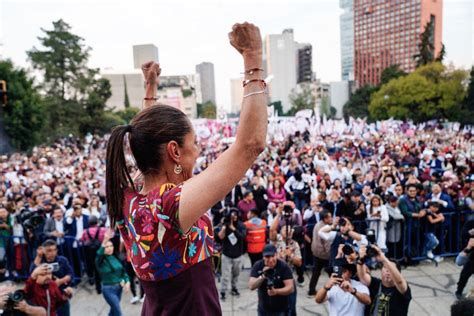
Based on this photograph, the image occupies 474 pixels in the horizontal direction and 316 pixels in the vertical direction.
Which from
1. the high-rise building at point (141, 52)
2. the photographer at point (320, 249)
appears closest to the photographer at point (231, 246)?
the photographer at point (320, 249)

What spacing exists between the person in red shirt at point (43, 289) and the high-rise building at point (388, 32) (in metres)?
110

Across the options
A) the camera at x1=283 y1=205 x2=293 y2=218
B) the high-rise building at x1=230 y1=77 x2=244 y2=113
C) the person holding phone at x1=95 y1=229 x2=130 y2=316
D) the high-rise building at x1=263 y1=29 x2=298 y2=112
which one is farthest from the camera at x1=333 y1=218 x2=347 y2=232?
the high-rise building at x1=263 y1=29 x2=298 y2=112

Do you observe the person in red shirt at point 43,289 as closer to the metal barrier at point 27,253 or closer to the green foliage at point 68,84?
the metal barrier at point 27,253

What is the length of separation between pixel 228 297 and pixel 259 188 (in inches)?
122

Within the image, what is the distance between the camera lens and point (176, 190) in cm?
103

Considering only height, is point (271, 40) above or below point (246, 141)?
above

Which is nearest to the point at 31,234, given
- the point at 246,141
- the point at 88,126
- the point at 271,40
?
the point at 246,141

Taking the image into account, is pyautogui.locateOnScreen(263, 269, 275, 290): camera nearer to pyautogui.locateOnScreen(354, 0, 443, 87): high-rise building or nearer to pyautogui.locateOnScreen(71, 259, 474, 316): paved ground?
pyautogui.locateOnScreen(71, 259, 474, 316): paved ground

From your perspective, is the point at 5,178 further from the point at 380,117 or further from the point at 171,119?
the point at 380,117

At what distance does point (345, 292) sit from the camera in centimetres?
374

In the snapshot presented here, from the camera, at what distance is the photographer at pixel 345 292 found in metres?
3.64

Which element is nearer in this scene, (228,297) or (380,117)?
(228,297)

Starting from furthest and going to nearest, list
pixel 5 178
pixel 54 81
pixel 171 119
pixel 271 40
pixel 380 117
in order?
pixel 271 40
pixel 380 117
pixel 54 81
pixel 5 178
pixel 171 119

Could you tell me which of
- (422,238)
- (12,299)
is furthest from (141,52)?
(12,299)
